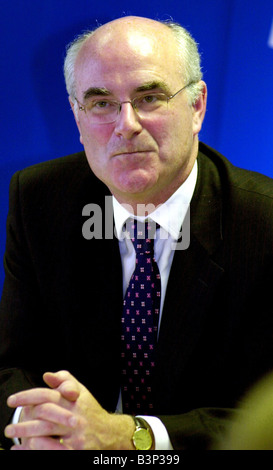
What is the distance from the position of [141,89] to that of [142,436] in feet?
2.70

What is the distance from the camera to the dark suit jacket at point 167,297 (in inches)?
55.1

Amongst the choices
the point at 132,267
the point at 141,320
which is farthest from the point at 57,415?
the point at 132,267

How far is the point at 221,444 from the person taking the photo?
1.32 meters

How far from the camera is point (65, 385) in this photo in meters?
1.25

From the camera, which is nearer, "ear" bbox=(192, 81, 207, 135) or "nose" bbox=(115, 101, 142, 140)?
"nose" bbox=(115, 101, 142, 140)

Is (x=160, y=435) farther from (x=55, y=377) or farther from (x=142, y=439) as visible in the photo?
(x=55, y=377)

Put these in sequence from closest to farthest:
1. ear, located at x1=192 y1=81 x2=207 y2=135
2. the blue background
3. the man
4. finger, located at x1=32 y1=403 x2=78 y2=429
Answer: finger, located at x1=32 y1=403 x2=78 y2=429 → the man → ear, located at x1=192 y1=81 x2=207 y2=135 → the blue background

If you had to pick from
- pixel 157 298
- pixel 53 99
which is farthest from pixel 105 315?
pixel 53 99

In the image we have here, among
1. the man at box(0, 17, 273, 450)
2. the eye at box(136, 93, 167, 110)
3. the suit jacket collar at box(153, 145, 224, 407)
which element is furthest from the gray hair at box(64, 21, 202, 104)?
the suit jacket collar at box(153, 145, 224, 407)

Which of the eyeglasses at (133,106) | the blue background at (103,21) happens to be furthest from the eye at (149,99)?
the blue background at (103,21)

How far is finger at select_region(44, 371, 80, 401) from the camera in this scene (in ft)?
4.06

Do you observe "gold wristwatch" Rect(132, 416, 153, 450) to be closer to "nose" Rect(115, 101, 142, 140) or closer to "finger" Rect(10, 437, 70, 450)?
Result: "finger" Rect(10, 437, 70, 450)

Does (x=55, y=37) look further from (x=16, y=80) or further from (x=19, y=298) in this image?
(x=19, y=298)
